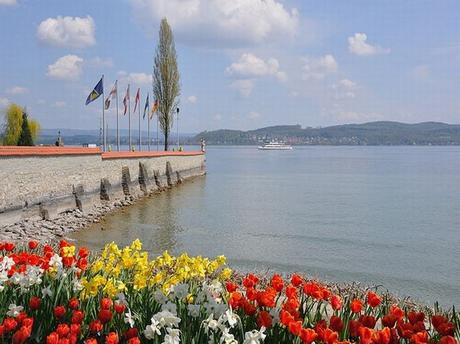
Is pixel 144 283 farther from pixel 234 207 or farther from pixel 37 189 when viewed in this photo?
pixel 234 207

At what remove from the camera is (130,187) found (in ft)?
105

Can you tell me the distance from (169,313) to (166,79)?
4666cm

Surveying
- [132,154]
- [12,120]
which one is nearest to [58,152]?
[132,154]

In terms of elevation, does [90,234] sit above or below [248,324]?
below

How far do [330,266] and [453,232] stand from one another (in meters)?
9.10

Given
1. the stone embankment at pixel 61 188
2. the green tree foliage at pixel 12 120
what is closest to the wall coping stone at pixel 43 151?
the stone embankment at pixel 61 188

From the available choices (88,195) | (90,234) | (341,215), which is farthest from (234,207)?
(90,234)

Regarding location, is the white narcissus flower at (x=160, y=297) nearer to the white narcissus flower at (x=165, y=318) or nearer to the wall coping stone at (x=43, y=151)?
the white narcissus flower at (x=165, y=318)

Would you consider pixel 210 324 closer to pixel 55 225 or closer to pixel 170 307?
pixel 170 307

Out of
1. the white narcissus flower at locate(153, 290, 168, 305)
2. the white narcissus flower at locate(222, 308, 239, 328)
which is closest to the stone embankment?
the white narcissus flower at locate(153, 290, 168, 305)

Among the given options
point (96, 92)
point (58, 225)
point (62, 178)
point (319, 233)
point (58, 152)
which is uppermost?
point (96, 92)

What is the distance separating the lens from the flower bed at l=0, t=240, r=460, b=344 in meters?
3.61

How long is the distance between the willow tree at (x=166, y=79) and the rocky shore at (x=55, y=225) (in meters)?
24.0

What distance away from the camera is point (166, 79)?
161 feet
